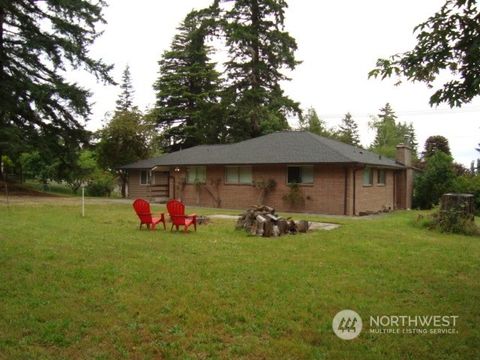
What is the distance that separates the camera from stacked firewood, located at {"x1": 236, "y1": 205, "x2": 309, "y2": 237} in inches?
453

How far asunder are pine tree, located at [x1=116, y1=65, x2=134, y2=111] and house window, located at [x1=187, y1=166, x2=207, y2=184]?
129ft

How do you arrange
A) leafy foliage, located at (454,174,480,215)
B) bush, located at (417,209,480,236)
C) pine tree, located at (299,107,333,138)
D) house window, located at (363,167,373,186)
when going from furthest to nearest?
pine tree, located at (299,107,333,138)
leafy foliage, located at (454,174,480,215)
house window, located at (363,167,373,186)
bush, located at (417,209,480,236)

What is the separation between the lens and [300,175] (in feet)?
69.1

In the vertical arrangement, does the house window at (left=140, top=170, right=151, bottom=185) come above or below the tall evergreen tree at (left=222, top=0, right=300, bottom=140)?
below

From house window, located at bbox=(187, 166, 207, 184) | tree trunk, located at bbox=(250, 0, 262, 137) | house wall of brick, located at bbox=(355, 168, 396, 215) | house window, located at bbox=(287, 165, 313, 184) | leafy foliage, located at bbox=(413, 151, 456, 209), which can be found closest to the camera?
house wall of brick, located at bbox=(355, 168, 396, 215)

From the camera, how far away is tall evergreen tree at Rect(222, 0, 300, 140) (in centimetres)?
3391

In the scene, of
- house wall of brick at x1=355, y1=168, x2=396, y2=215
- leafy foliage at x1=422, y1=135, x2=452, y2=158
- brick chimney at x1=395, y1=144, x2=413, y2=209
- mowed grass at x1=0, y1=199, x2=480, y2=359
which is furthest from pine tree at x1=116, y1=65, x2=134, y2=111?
mowed grass at x1=0, y1=199, x2=480, y2=359

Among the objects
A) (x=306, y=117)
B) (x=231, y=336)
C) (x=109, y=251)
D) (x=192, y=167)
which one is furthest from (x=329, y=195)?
(x=306, y=117)

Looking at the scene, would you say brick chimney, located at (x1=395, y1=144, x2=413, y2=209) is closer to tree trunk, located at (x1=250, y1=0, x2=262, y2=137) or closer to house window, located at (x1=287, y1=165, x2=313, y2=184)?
house window, located at (x1=287, y1=165, x2=313, y2=184)

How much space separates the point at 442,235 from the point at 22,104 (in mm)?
23551

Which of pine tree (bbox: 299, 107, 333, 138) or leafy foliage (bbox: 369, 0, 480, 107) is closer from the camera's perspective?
leafy foliage (bbox: 369, 0, 480, 107)

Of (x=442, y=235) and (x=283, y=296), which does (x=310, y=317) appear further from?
(x=442, y=235)

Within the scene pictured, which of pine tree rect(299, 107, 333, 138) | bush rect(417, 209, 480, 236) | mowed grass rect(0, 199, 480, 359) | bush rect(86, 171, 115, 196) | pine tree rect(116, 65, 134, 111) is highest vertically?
pine tree rect(116, 65, 134, 111)

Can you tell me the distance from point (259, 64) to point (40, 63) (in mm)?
16212
